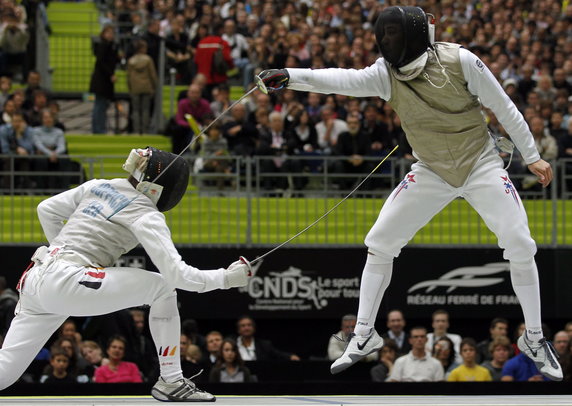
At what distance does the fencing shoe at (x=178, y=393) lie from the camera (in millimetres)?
6492

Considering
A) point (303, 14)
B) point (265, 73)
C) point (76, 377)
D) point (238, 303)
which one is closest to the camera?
point (265, 73)

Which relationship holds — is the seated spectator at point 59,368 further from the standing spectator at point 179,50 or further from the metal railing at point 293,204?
the standing spectator at point 179,50

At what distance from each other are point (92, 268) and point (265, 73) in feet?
4.59

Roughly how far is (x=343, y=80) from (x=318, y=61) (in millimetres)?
7250

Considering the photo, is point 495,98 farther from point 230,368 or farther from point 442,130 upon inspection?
point 230,368

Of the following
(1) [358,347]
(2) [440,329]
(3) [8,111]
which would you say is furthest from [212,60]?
(1) [358,347]

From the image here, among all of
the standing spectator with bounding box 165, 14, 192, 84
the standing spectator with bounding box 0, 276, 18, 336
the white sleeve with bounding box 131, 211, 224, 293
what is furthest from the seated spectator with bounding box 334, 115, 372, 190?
the white sleeve with bounding box 131, 211, 224, 293

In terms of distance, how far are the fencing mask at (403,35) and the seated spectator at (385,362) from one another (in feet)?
14.1

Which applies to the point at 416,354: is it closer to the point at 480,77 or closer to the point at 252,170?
the point at 252,170

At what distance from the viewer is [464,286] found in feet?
37.6

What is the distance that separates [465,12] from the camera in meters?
16.4

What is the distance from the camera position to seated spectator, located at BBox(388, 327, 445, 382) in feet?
32.2

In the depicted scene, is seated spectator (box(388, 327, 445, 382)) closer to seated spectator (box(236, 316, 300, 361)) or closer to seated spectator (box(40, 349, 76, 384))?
seated spectator (box(236, 316, 300, 361))

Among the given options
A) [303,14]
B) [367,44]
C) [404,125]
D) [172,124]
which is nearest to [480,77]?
[404,125]
